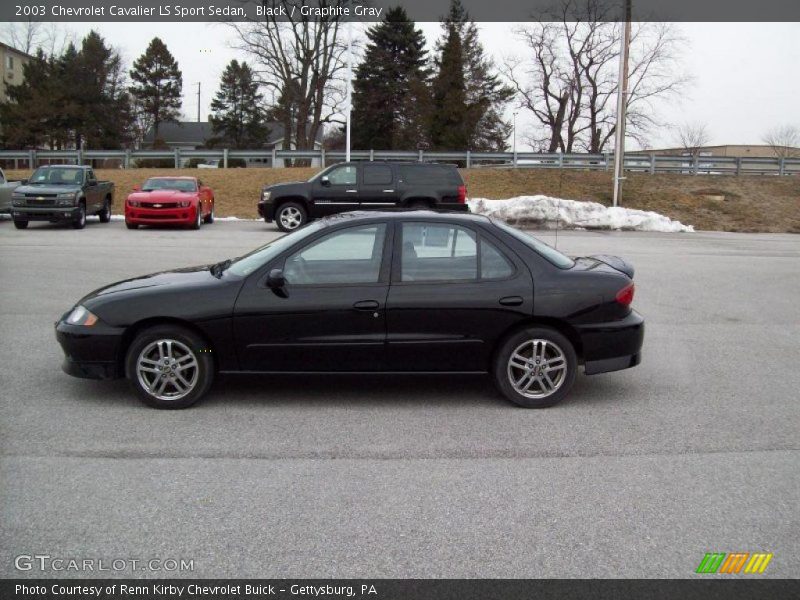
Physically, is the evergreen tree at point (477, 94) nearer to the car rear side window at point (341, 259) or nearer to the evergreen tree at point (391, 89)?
the evergreen tree at point (391, 89)

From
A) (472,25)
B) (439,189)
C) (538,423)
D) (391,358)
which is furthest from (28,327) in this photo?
(472,25)

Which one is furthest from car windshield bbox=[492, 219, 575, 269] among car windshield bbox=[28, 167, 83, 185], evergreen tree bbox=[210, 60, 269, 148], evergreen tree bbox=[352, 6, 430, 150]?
evergreen tree bbox=[210, 60, 269, 148]

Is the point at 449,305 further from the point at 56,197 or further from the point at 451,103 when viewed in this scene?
the point at 451,103

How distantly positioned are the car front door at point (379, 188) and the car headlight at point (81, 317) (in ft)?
47.2

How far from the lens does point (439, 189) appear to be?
65.8 ft

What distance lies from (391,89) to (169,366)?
53752 mm

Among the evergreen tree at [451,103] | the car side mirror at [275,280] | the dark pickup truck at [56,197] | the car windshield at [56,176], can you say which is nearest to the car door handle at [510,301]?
the car side mirror at [275,280]

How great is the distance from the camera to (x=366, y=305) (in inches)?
239

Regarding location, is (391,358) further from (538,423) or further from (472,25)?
(472,25)

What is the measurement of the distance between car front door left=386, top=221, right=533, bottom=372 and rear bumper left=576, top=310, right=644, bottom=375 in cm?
54

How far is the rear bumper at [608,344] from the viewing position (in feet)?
20.4

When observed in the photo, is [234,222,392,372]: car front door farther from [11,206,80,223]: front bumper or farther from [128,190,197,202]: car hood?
[11,206,80,223]: front bumper

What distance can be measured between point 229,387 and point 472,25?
57305mm

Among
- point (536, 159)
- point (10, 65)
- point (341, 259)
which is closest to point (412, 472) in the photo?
point (341, 259)
